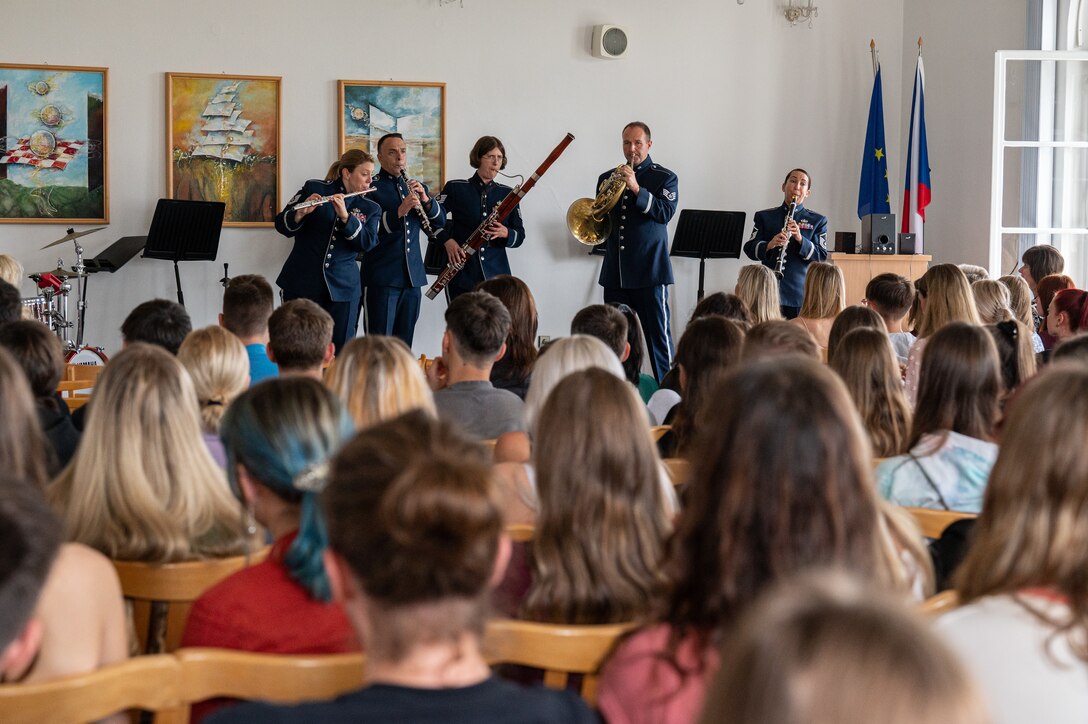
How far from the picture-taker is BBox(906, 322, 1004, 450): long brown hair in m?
2.66

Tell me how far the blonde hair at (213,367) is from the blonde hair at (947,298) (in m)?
2.83

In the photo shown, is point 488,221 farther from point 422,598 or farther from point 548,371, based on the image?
point 422,598

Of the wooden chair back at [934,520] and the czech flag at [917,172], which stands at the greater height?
the czech flag at [917,172]

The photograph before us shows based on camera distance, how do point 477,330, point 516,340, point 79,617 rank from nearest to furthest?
point 79,617 → point 477,330 → point 516,340

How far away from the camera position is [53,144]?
26.6 feet

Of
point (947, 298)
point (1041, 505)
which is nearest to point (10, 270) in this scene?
point (947, 298)

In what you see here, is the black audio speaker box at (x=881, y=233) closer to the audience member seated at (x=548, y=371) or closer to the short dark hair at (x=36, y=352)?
the audience member seated at (x=548, y=371)

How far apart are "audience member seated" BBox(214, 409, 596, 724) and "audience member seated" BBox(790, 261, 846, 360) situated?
4407 mm

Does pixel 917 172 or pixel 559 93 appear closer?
pixel 559 93

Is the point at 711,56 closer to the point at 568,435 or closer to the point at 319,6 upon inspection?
the point at 319,6

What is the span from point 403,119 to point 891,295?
14.7ft

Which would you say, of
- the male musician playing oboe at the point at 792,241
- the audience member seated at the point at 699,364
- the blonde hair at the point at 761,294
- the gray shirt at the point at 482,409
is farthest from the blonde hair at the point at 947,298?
the male musician playing oboe at the point at 792,241

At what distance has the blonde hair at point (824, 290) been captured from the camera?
5.48m

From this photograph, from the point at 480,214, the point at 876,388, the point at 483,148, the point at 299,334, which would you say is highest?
the point at 483,148
